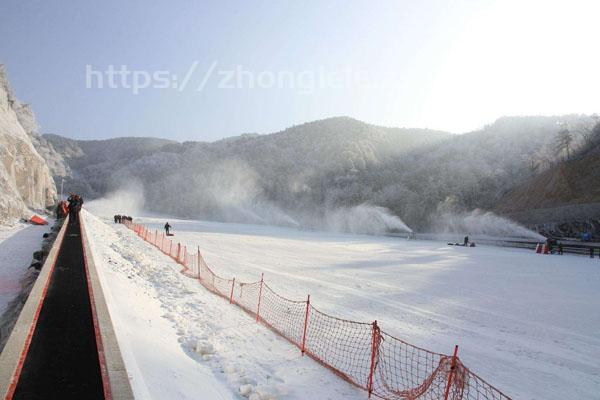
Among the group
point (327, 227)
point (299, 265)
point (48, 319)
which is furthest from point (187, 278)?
point (327, 227)

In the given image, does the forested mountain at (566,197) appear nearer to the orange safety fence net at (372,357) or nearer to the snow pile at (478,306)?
the snow pile at (478,306)

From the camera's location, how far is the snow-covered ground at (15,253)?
11.6m

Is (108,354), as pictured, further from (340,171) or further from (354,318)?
(340,171)

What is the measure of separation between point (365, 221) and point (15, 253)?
55.1m

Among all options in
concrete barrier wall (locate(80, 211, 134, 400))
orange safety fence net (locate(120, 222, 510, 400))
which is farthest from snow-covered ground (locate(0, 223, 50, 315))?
orange safety fence net (locate(120, 222, 510, 400))

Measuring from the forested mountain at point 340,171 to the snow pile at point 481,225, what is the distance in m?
1.95

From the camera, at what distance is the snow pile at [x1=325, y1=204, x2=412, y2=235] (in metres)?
61.2

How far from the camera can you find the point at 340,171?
94438 millimetres

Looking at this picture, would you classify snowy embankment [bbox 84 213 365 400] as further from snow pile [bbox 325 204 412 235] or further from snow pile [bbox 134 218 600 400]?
snow pile [bbox 325 204 412 235]

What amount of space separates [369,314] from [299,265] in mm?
9830

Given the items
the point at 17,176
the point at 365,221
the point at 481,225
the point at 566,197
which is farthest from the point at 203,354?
the point at 365,221

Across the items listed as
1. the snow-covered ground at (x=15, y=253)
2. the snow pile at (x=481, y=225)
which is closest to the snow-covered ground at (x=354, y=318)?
the snow-covered ground at (x=15, y=253)

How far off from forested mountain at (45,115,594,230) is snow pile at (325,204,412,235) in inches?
107

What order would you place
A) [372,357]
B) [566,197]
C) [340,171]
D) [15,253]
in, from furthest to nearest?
1. [340,171]
2. [566,197]
3. [15,253]
4. [372,357]
